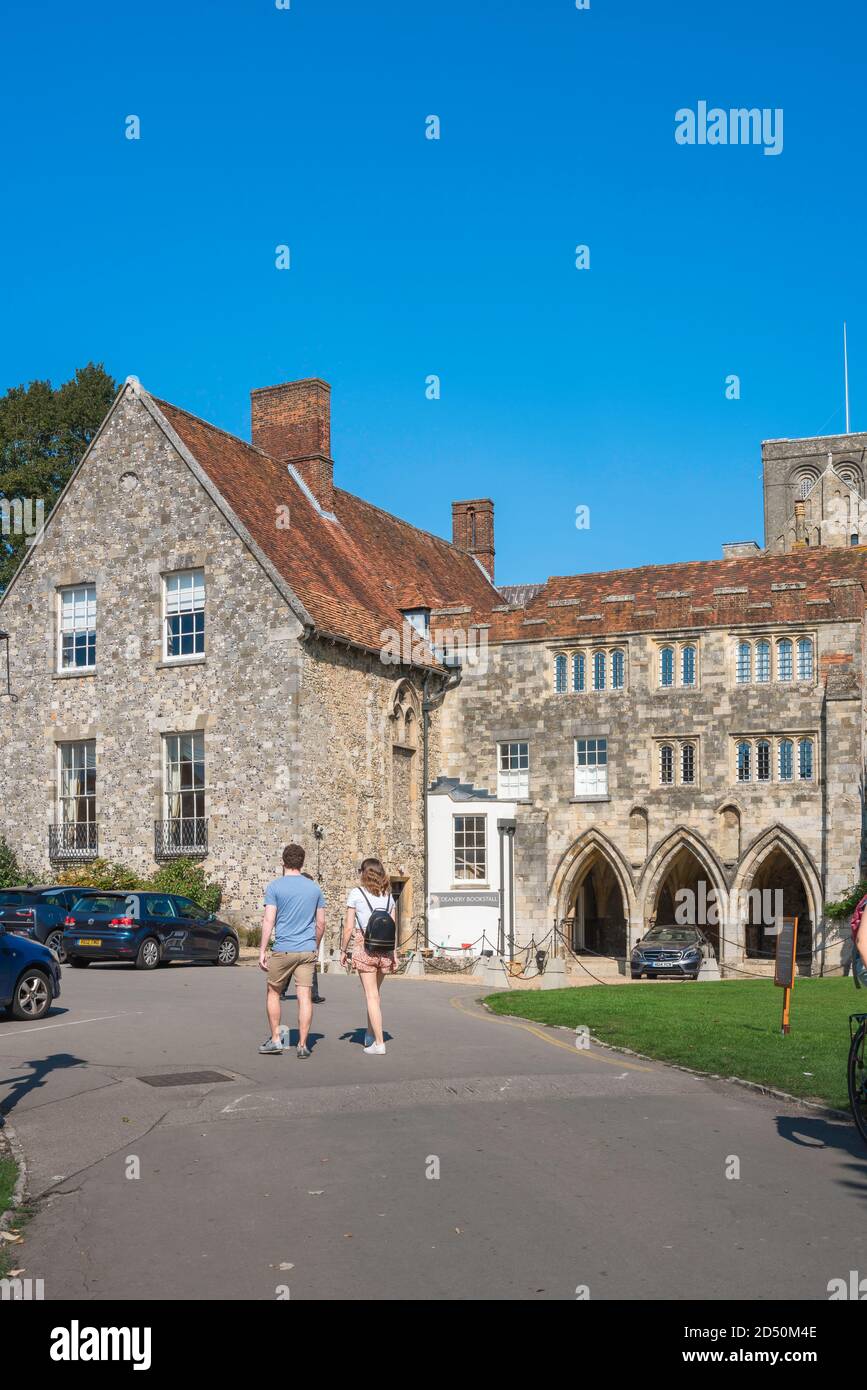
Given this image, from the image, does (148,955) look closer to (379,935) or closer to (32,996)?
(32,996)

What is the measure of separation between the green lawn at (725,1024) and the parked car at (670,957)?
21.8 ft

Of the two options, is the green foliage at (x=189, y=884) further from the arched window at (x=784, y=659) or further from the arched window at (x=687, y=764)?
the arched window at (x=784, y=659)

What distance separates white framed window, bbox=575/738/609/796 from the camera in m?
39.3

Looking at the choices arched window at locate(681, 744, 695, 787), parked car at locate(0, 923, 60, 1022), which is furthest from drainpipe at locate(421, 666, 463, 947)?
parked car at locate(0, 923, 60, 1022)

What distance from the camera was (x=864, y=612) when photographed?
37406 mm

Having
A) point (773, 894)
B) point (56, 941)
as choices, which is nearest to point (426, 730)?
point (773, 894)

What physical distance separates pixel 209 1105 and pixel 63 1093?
1632 millimetres

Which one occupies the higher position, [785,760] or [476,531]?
[476,531]

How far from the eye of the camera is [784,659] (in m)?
37.8

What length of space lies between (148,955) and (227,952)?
2.93 m

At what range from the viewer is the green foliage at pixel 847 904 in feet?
116

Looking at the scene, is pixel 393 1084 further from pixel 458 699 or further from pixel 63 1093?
pixel 458 699

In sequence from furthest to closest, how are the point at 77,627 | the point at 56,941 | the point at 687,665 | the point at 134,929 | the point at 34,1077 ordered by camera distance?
the point at 687,665, the point at 77,627, the point at 56,941, the point at 134,929, the point at 34,1077

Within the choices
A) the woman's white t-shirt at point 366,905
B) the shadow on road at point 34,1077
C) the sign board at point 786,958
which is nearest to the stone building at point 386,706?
the sign board at point 786,958
